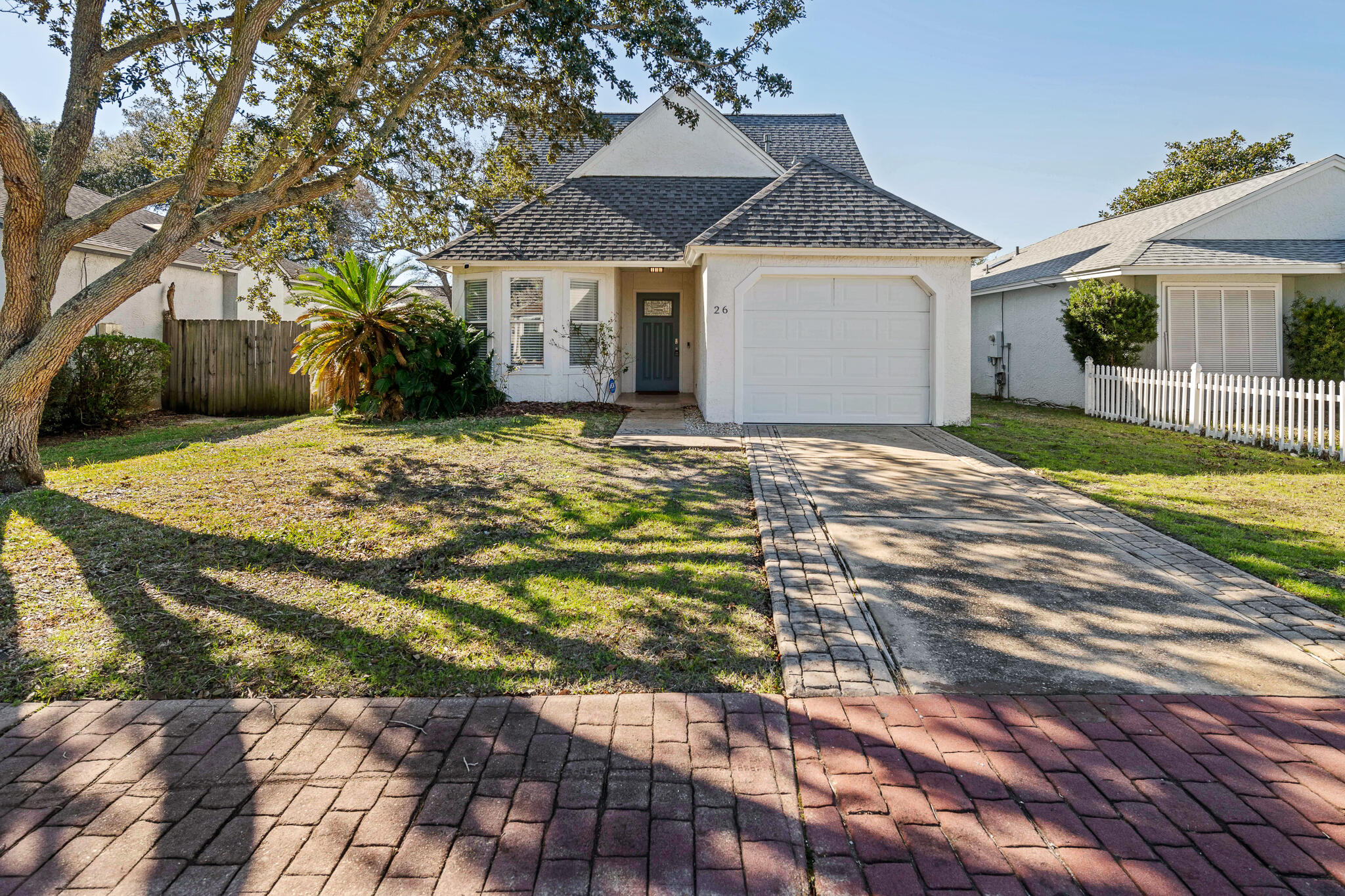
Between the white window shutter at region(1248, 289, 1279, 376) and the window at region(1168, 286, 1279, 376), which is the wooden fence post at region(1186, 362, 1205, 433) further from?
the white window shutter at region(1248, 289, 1279, 376)

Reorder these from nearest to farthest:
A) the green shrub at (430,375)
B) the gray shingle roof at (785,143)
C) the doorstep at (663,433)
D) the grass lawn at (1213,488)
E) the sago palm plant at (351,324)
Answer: the grass lawn at (1213,488) → the doorstep at (663,433) → the sago palm plant at (351,324) → the green shrub at (430,375) → the gray shingle roof at (785,143)

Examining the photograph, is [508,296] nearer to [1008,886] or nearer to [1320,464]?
[1320,464]

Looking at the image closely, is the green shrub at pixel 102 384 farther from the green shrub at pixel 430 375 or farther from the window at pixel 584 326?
the window at pixel 584 326

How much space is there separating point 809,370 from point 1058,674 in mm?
9642

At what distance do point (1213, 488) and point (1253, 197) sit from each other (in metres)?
12.6

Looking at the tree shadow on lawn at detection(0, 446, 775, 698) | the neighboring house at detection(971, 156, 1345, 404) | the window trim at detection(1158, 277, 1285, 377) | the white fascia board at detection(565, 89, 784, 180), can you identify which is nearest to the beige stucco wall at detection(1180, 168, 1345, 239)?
the neighboring house at detection(971, 156, 1345, 404)

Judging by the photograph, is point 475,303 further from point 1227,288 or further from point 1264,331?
point 1264,331

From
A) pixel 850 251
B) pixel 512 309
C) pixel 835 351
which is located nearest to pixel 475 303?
pixel 512 309

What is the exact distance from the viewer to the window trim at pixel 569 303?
51.5 feet

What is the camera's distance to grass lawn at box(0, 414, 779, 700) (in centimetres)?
412

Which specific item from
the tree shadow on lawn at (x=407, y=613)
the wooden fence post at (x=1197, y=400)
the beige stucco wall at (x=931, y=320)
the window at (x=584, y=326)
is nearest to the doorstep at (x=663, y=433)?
the beige stucco wall at (x=931, y=320)

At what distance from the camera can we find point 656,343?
18.2m

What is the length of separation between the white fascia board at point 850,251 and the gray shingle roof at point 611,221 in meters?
2.60

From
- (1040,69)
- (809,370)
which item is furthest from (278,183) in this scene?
(1040,69)
